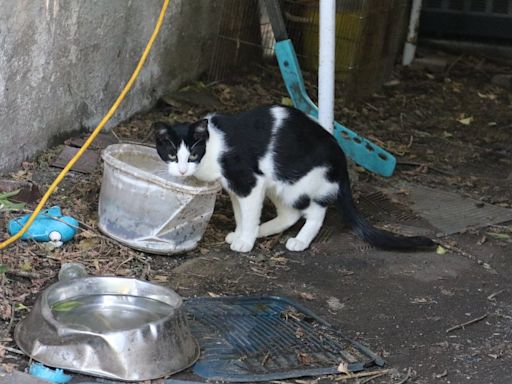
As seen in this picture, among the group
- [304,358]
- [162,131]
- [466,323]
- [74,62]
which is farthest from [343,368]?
[74,62]

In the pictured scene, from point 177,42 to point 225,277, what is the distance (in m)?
2.68

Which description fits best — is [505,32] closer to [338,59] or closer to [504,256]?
[338,59]

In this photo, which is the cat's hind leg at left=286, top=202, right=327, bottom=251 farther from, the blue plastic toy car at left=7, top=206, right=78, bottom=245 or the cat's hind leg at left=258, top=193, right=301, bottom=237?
the blue plastic toy car at left=7, top=206, right=78, bottom=245

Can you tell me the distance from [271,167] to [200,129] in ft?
1.62

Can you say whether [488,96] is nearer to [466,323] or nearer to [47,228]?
[466,323]

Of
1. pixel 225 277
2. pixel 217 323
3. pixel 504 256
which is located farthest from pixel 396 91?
pixel 217 323

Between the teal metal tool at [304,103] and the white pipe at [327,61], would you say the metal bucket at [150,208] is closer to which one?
the white pipe at [327,61]

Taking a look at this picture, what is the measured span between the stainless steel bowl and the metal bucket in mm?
727

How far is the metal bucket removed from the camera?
14.3ft

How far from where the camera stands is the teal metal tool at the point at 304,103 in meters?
5.72

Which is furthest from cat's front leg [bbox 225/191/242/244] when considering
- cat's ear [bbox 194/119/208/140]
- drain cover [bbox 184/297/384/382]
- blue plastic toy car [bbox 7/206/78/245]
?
blue plastic toy car [bbox 7/206/78/245]

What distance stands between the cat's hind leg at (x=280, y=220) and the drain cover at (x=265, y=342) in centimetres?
86

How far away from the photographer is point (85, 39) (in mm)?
5434

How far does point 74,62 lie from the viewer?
5.39 meters
